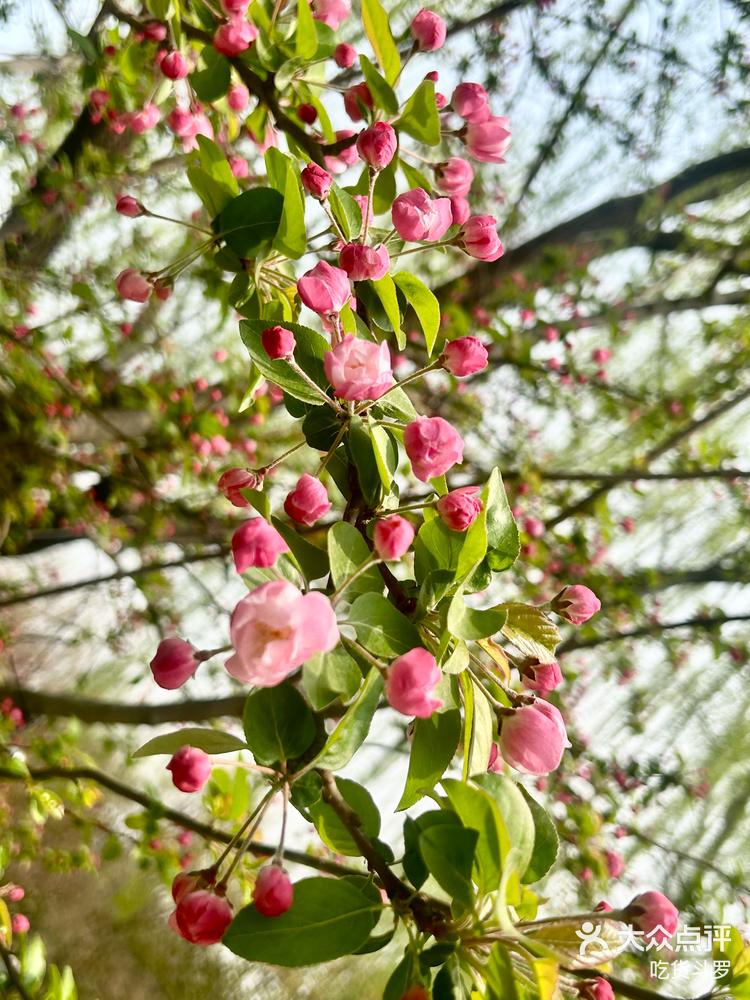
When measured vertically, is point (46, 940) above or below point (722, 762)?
above

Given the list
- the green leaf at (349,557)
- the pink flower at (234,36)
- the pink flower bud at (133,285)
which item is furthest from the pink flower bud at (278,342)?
the pink flower at (234,36)

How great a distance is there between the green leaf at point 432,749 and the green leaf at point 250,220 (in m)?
0.35

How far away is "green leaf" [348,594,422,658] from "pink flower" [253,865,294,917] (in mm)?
121

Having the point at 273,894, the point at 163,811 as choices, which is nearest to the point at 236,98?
the point at 273,894

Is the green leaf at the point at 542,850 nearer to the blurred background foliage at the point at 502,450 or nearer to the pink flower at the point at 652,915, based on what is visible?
the pink flower at the point at 652,915

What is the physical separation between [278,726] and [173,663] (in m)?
0.10

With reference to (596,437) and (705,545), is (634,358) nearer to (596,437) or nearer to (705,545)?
(596,437)

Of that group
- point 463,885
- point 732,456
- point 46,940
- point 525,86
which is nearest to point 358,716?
point 463,885

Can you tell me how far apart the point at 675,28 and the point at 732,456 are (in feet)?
3.84

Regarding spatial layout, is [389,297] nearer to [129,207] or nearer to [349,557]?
[349,557]

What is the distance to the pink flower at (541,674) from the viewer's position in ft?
1.52

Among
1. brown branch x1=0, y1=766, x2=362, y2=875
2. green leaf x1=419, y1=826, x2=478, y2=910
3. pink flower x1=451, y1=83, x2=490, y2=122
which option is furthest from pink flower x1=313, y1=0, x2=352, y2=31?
brown branch x1=0, y1=766, x2=362, y2=875

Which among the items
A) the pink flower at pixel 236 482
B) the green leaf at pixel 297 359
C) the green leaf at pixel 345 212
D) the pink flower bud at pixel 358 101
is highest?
the pink flower bud at pixel 358 101

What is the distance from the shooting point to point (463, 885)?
1.17 ft
